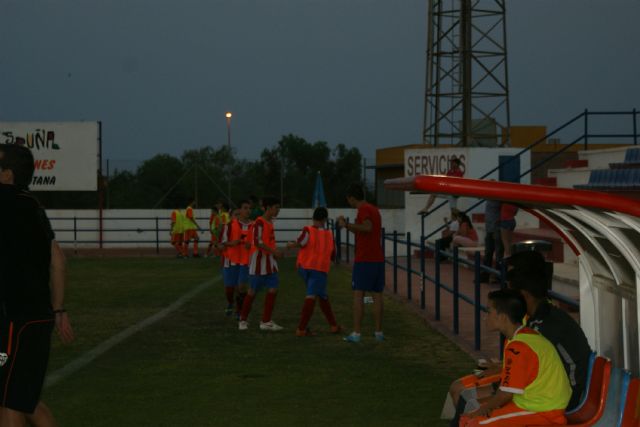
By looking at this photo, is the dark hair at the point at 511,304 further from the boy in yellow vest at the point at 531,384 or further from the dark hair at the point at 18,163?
the dark hair at the point at 18,163

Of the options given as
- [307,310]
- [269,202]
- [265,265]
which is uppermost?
[269,202]

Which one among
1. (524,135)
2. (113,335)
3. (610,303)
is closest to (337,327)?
(113,335)

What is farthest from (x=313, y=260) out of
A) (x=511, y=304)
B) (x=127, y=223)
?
(x=127, y=223)

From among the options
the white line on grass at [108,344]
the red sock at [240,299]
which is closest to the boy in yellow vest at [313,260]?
the red sock at [240,299]

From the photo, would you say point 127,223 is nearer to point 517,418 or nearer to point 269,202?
point 269,202

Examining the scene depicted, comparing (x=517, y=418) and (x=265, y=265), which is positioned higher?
(x=265, y=265)

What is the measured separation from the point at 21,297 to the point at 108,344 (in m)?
6.72

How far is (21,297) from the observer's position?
17.5 ft

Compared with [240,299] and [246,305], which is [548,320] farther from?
[240,299]

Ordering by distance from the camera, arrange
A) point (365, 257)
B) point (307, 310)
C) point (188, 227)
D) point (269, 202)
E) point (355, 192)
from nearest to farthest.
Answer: point (355, 192) < point (365, 257) < point (307, 310) < point (269, 202) < point (188, 227)

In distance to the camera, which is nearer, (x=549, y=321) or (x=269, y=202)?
(x=549, y=321)

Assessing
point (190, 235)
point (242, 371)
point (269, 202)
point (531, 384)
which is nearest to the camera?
point (531, 384)

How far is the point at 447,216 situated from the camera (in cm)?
2811

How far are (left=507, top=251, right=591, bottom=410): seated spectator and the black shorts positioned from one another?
8.16 feet
